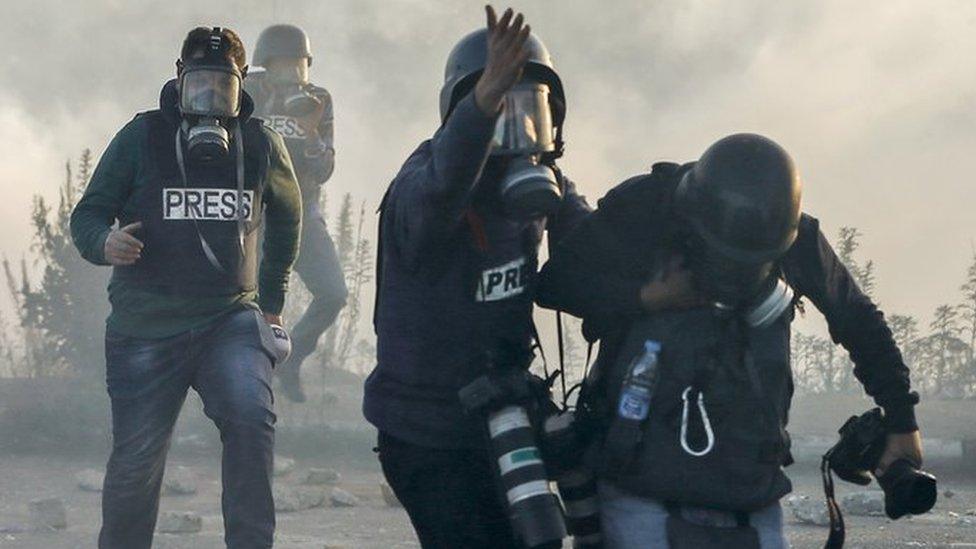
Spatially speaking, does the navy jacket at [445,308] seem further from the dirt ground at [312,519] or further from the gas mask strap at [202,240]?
the dirt ground at [312,519]

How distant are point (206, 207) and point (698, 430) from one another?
233cm

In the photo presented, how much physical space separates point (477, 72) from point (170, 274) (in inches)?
72.3

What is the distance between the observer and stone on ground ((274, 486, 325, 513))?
28.7 ft

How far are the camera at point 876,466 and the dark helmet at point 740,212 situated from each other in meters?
0.55

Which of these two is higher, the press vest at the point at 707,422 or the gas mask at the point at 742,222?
the gas mask at the point at 742,222

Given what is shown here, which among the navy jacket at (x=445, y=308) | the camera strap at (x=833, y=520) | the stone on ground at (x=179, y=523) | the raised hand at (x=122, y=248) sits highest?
the raised hand at (x=122, y=248)

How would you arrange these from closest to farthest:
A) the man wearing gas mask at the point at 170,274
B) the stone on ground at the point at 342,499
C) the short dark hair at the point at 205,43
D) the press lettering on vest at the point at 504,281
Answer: the press lettering on vest at the point at 504,281
the man wearing gas mask at the point at 170,274
the short dark hair at the point at 205,43
the stone on ground at the point at 342,499

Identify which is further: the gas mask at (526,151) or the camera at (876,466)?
the camera at (876,466)

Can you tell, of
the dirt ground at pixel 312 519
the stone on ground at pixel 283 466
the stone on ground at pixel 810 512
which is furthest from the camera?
the stone on ground at pixel 283 466

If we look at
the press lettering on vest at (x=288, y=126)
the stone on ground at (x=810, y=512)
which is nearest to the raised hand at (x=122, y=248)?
the press lettering on vest at (x=288, y=126)

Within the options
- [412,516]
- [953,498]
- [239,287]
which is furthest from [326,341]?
[412,516]

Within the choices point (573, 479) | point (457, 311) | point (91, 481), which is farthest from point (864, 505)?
point (457, 311)

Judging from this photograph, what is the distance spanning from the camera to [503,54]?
2877 millimetres

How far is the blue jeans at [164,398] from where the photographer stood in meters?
4.69
